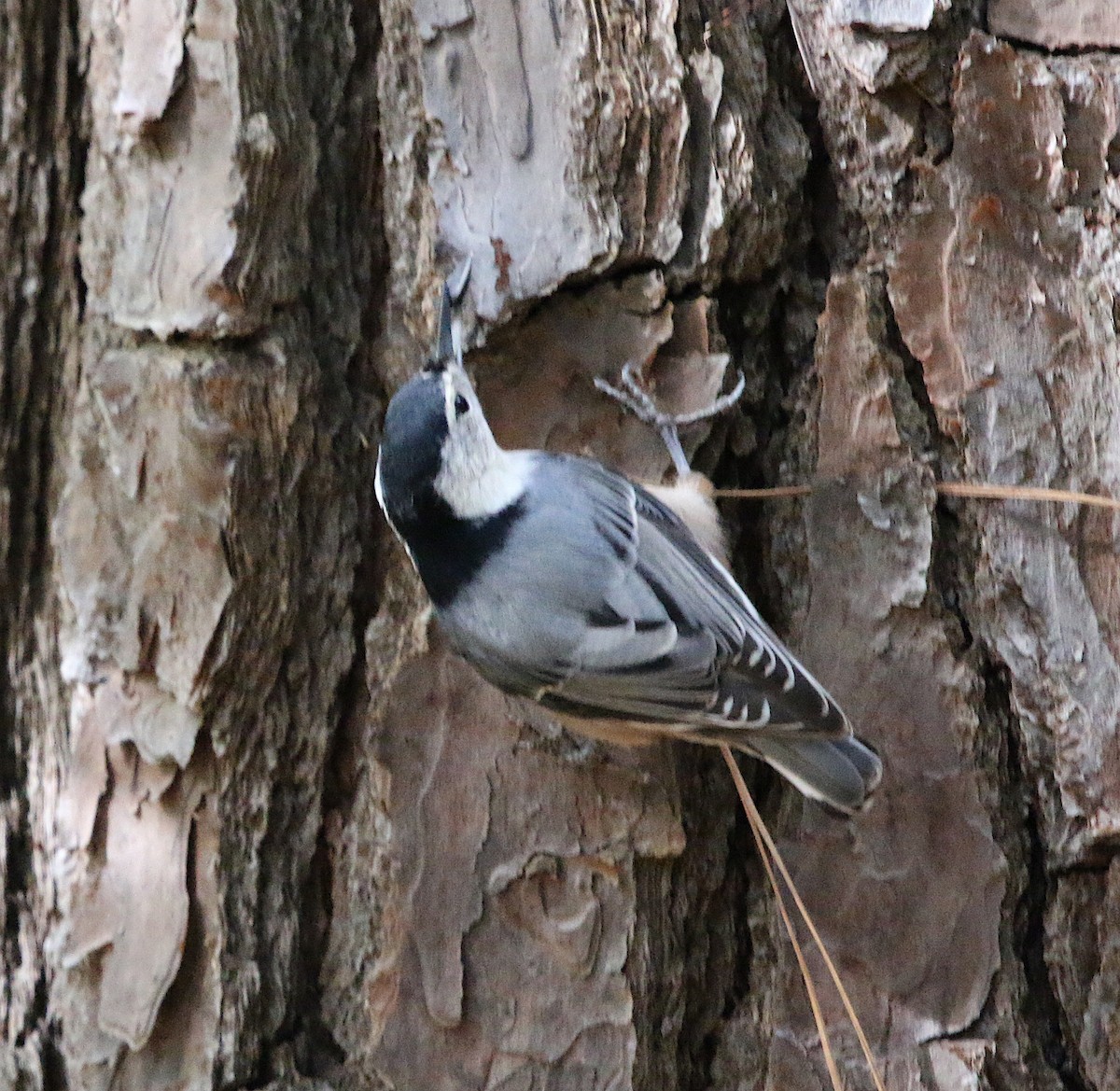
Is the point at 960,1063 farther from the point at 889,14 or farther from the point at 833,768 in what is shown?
the point at 889,14

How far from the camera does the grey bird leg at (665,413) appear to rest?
130cm

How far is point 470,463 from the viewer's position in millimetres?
1351

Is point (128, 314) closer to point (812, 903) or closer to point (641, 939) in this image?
point (641, 939)

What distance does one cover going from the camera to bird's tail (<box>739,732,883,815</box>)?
119 centimetres

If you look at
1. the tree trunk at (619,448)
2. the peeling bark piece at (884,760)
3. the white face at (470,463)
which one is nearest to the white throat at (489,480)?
the white face at (470,463)

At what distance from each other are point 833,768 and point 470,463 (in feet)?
1.69

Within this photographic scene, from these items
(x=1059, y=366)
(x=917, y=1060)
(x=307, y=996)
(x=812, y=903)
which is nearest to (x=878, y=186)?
(x=1059, y=366)

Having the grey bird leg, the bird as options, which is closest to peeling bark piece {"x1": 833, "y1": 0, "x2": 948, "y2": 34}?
the grey bird leg

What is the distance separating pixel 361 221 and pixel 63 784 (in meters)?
0.72

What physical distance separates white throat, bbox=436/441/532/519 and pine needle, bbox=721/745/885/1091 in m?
0.38

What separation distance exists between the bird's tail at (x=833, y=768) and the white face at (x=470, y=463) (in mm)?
404

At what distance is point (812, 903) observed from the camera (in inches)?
49.5

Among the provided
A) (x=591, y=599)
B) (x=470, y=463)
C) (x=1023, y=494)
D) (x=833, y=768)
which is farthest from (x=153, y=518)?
(x=1023, y=494)

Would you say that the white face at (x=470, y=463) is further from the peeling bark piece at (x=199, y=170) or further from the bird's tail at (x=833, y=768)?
the bird's tail at (x=833, y=768)
